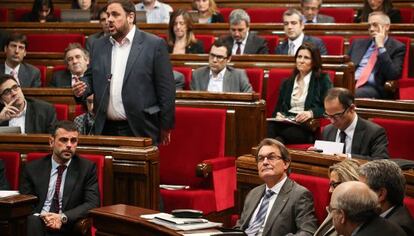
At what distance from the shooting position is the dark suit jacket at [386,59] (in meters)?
4.56

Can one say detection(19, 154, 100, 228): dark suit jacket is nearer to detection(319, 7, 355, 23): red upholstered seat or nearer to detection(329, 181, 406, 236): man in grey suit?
detection(329, 181, 406, 236): man in grey suit

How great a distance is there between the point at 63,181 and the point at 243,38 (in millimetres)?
1992

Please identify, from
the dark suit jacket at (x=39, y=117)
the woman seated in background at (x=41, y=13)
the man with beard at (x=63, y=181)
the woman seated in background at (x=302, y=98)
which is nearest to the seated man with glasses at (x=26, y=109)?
the dark suit jacket at (x=39, y=117)

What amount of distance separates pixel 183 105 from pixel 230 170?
452 mm

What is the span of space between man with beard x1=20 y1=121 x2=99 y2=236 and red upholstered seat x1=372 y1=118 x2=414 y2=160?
1111mm

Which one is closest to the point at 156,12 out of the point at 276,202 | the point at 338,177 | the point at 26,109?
the point at 26,109

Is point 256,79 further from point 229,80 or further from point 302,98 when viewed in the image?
point 302,98

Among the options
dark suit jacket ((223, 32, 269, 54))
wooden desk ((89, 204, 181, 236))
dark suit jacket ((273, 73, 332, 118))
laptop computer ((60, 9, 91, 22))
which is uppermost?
laptop computer ((60, 9, 91, 22))

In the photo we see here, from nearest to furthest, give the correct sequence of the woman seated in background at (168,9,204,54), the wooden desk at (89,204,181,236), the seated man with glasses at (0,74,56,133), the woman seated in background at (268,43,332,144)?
the wooden desk at (89,204,181,236) < the seated man with glasses at (0,74,56,133) < the woman seated in background at (268,43,332,144) < the woman seated in background at (168,9,204,54)

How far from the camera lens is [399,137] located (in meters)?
3.47

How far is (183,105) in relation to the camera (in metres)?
4.00

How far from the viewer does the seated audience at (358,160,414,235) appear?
2.38 meters

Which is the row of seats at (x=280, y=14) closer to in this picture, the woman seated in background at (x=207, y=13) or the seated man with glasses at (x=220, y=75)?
the woman seated in background at (x=207, y=13)

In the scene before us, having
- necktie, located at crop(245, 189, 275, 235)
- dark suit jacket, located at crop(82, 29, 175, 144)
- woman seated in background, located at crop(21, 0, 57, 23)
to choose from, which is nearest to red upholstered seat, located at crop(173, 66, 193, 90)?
dark suit jacket, located at crop(82, 29, 175, 144)
